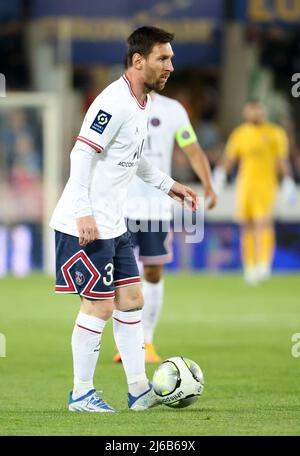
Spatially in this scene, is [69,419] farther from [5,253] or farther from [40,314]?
[5,253]

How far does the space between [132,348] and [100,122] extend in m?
1.30

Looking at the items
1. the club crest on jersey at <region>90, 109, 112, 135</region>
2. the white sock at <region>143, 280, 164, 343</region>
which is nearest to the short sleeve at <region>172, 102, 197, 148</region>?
the white sock at <region>143, 280, 164, 343</region>

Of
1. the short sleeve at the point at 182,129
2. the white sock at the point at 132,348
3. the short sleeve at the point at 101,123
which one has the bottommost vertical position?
the white sock at the point at 132,348

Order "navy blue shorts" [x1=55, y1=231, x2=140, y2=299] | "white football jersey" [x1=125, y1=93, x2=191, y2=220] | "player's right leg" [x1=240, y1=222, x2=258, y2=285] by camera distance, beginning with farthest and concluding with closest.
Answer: "player's right leg" [x1=240, y1=222, x2=258, y2=285]
"white football jersey" [x1=125, y1=93, x2=191, y2=220]
"navy blue shorts" [x1=55, y1=231, x2=140, y2=299]

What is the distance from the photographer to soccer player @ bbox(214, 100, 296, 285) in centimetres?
1817

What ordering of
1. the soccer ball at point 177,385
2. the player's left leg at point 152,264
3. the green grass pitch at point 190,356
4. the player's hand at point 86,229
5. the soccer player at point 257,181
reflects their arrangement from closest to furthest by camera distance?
the green grass pitch at point 190,356 → the player's hand at point 86,229 → the soccer ball at point 177,385 → the player's left leg at point 152,264 → the soccer player at point 257,181

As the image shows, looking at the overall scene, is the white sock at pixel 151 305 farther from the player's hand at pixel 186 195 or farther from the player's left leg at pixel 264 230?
the player's left leg at pixel 264 230

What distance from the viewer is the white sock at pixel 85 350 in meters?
7.34

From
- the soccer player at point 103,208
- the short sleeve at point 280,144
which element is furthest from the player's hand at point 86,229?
the short sleeve at point 280,144

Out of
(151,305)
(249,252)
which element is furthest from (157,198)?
(249,252)

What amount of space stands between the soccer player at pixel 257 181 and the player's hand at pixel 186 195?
10.0 m

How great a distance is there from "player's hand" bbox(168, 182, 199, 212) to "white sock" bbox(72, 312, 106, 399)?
944mm

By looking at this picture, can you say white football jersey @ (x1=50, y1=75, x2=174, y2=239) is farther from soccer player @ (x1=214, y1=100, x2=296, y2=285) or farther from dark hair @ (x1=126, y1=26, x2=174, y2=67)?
soccer player @ (x1=214, y1=100, x2=296, y2=285)
